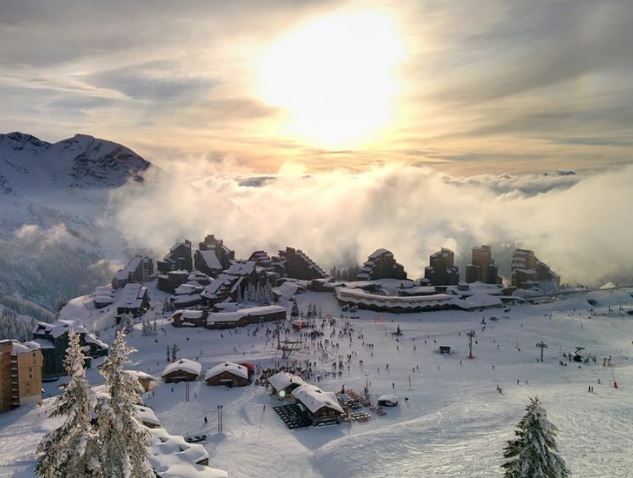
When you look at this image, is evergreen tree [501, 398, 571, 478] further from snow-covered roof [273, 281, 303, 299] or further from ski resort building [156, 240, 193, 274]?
ski resort building [156, 240, 193, 274]

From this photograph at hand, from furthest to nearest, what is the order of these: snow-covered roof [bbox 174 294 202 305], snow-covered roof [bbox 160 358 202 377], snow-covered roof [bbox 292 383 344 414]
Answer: snow-covered roof [bbox 174 294 202 305]
snow-covered roof [bbox 160 358 202 377]
snow-covered roof [bbox 292 383 344 414]

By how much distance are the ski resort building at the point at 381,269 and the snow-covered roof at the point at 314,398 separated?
286 feet

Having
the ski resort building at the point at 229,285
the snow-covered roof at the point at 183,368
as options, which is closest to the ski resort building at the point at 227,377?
the snow-covered roof at the point at 183,368

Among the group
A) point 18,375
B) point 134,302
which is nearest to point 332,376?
point 18,375

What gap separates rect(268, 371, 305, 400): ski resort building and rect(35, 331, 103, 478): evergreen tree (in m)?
39.8

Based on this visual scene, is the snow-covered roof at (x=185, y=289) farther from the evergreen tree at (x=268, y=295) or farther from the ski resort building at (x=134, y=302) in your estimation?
the evergreen tree at (x=268, y=295)

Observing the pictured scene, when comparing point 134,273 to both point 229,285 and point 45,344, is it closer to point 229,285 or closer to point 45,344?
point 229,285

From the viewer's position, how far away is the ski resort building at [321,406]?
46562mm

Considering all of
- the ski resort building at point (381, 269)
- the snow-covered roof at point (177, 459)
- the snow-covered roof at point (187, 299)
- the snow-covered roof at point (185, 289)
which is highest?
the ski resort building at point (381, 269)

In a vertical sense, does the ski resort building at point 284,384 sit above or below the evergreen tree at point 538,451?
below

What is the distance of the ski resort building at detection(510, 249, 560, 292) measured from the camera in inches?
5379

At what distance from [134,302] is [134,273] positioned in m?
30.9

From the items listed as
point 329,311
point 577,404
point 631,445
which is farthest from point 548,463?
point 329,311

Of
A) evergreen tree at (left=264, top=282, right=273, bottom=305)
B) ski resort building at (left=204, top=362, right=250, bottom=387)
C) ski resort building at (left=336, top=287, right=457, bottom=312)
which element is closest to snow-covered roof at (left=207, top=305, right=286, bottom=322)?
evergreen tree at (left=264, top=282, right=273, bottom=305)
